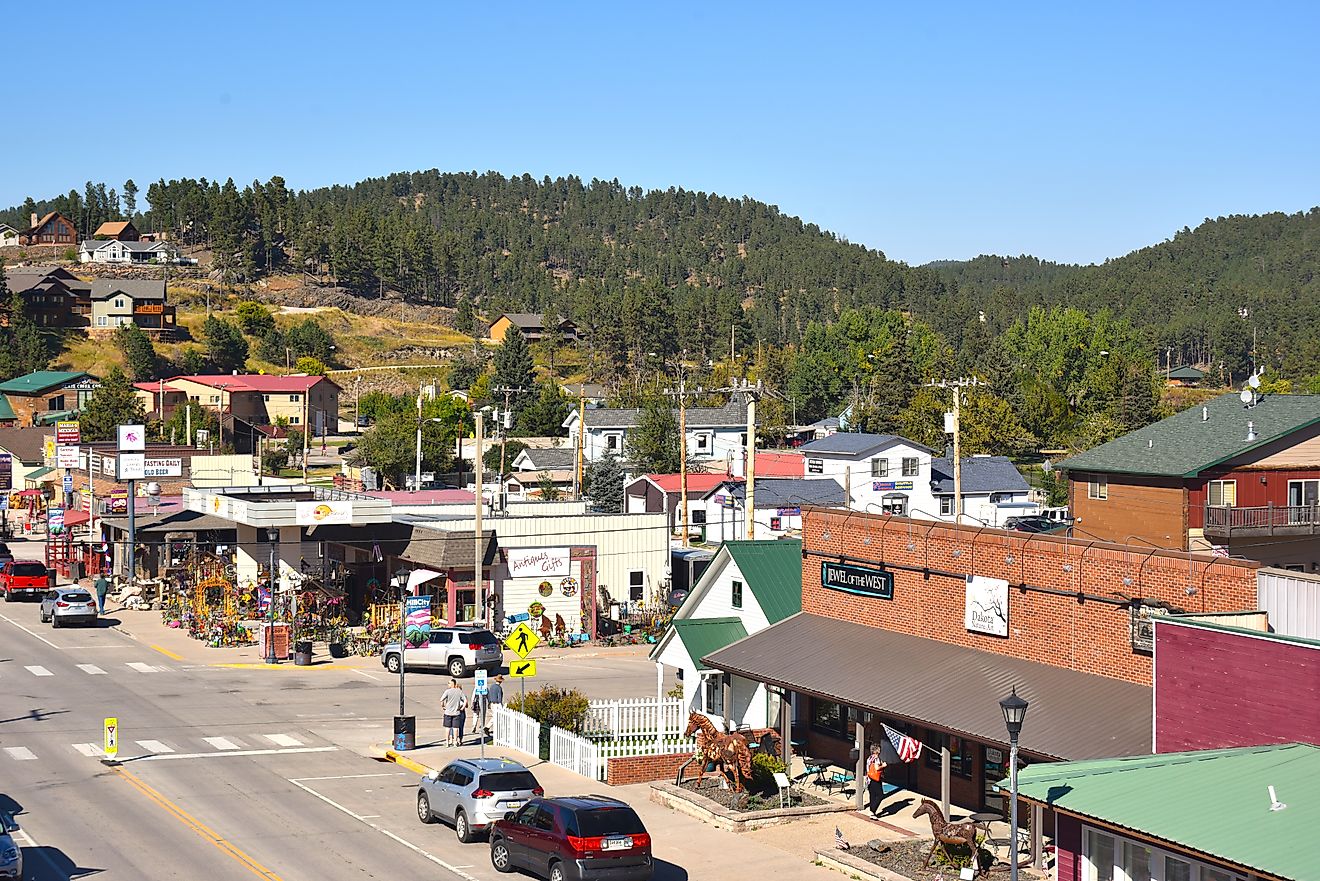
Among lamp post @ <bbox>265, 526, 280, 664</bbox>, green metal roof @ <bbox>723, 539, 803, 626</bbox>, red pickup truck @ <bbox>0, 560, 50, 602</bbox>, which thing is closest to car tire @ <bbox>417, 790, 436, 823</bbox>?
green metal roof @ <bbox>723, 539, 803, 626</bbox>

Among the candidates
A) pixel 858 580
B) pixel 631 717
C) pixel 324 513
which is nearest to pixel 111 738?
pixel 631 717

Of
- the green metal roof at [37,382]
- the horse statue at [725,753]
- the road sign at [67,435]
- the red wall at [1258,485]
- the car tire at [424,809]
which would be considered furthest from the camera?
the green metal roof at [37,382]

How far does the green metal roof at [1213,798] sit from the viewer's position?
1781cm

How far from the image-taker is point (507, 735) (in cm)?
3606

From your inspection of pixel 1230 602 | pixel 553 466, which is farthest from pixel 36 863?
pixel 553 466

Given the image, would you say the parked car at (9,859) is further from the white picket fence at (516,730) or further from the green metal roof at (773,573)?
the green metal roof at (773,573)

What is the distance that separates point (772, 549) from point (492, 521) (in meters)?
20.3

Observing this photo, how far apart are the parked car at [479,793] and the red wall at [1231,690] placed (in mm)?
11105

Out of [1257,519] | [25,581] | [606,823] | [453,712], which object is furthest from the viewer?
[25,581]

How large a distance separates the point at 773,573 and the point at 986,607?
8460 mm

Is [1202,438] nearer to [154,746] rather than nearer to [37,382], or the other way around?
[154,746]

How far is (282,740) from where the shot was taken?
36719 mm

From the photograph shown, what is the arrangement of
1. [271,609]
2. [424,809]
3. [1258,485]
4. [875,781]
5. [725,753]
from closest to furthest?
[875,781], [424,809], [725,753], [271,609], [1258,485]

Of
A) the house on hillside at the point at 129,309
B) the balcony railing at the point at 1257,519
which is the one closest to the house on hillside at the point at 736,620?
the balcony railing at the point at 1257,519
